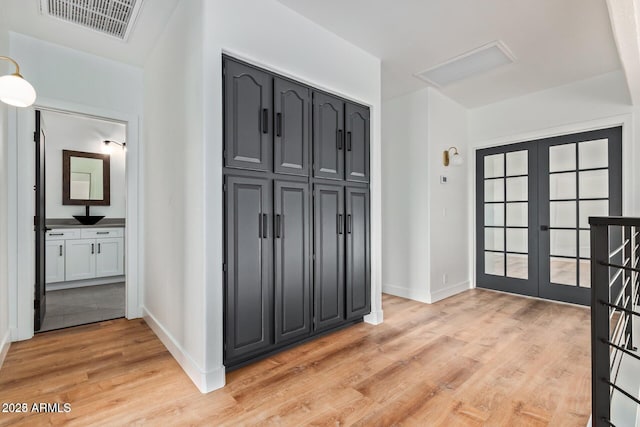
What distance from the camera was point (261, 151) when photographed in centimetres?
230

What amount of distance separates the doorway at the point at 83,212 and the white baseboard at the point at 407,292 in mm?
3449

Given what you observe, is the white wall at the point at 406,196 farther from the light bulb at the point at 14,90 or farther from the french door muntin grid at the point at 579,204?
the light bulb at the point at 14,90

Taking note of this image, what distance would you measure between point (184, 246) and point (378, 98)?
234cm

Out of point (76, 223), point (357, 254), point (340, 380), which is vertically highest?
point (76, 223)

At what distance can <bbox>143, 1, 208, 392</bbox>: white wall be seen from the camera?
2.05 meters

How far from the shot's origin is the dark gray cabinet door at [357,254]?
9.70 feet

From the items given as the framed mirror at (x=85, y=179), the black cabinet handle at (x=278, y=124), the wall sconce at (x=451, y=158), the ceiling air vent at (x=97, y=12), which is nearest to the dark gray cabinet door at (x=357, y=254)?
the black cabinet handle at (x=278, y=124)

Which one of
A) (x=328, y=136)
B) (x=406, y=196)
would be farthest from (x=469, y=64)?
(x=328, y=136)

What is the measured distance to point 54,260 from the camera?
4.50 metres

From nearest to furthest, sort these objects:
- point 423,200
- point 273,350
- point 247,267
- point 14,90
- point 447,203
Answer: point 14,90 → point 247,267 → point 273,350 → point 423,200 → point 447,203

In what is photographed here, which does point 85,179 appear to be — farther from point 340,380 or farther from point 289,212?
point 340,380

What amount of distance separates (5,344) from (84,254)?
2.60 meters

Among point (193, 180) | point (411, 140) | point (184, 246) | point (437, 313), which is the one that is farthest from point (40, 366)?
point (411, 140)

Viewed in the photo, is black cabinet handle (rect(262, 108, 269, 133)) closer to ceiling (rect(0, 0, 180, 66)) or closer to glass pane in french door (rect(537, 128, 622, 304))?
ceiling (rect(0, 0, 180, 66))
